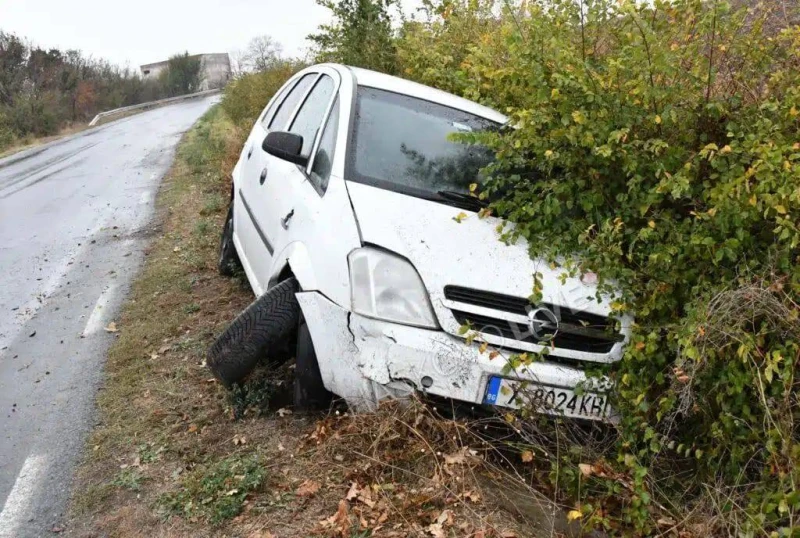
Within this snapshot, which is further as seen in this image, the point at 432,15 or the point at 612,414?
the point at 432,15

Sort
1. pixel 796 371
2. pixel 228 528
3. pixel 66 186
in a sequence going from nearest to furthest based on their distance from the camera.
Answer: pixel 796 371, pixel 228 528, pixel 66 186

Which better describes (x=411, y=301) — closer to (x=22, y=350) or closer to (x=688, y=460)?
(x=688, y=460)

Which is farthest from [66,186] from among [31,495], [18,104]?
[18,104]

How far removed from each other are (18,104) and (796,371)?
42.1 metres

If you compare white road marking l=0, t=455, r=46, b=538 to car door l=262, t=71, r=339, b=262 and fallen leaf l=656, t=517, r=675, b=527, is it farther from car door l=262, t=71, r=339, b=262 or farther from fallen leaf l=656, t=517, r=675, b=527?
fallen leaf l=656, t=517, r=675, b=527

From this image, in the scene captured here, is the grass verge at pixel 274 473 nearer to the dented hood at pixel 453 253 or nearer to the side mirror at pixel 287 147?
the dented hood at pixel 453 253

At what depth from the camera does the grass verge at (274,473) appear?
119 inches

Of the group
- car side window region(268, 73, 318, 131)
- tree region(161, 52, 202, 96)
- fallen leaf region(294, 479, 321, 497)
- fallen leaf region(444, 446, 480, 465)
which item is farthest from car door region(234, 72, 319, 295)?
tree region(161, 52, 202, 96)

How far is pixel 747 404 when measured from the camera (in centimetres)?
296

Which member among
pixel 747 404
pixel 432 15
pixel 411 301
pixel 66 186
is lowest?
pixel 66 186

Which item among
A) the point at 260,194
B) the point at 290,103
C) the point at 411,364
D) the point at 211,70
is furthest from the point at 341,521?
the point at 211,70

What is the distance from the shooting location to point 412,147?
4.32 meters

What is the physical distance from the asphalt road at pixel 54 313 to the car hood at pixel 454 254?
205 centimetres

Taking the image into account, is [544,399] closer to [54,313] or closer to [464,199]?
[464,199]
